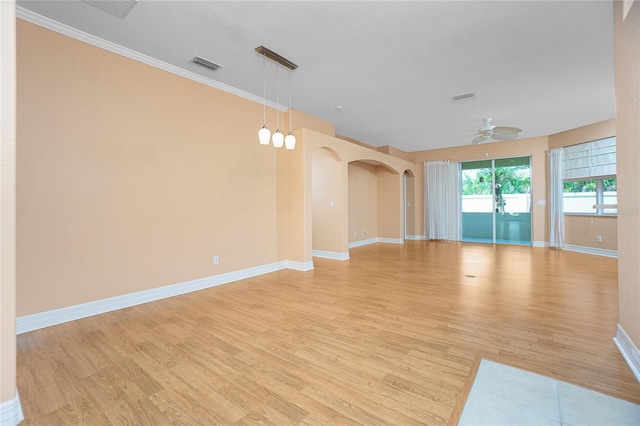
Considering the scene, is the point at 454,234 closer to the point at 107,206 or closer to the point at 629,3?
the point at 629,3

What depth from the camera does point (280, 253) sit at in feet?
17.4

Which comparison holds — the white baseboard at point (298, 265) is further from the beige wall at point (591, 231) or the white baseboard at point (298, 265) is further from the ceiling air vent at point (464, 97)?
the beige wall at point (591, 231)

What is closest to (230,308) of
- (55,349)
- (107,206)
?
(55,349)

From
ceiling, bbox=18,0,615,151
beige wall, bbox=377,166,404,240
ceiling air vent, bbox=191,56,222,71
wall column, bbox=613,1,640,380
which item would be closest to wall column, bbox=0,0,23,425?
ceiling, bbox=18,0,615,151

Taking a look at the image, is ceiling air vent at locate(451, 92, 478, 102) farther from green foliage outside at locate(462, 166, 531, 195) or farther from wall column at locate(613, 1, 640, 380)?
green foliage outside at locate(462, 166, 531, 195)

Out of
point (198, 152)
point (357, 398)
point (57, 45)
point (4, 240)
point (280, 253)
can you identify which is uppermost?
point (57, 45)

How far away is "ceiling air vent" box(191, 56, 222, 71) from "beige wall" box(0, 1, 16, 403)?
219cm

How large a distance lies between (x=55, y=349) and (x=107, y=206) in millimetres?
1508

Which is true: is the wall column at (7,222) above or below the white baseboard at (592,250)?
above

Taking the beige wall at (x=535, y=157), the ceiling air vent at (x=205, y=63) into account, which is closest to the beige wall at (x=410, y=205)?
the beige wall at (x=535, y=157)

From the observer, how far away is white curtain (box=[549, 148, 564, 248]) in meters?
7.25

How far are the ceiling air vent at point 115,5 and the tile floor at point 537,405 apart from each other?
13.8 ft

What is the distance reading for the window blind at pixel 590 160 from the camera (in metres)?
6.17

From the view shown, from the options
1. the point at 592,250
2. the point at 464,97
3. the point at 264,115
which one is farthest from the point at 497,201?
the point at 264,115
